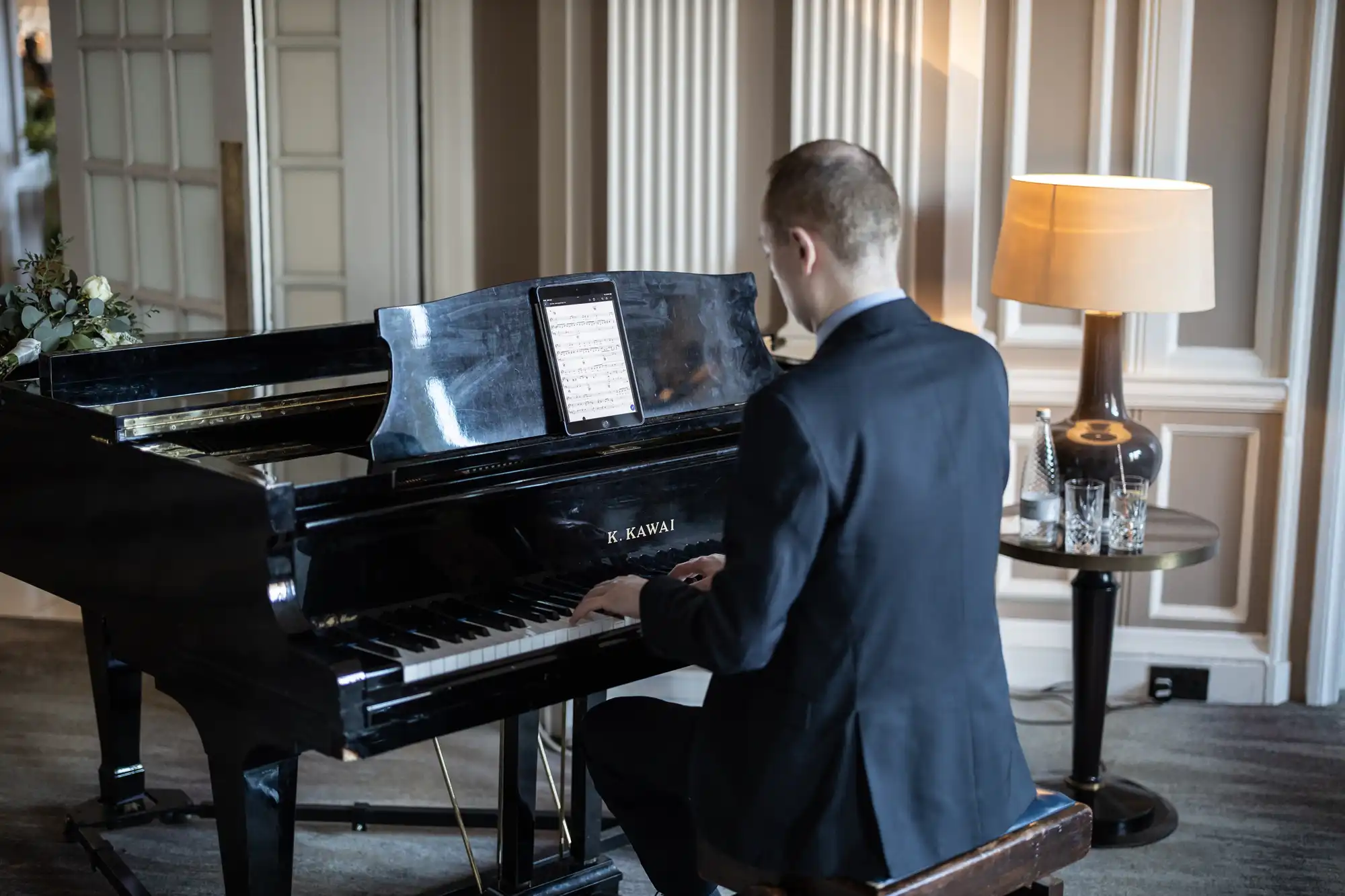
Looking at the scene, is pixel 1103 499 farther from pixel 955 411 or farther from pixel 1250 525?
pixel 955 411

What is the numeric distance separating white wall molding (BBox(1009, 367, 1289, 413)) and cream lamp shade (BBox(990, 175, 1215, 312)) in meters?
0.80

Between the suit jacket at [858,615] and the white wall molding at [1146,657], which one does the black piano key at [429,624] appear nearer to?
the suit jacket at [858,615]

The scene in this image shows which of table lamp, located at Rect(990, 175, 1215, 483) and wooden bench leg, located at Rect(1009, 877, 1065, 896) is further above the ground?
table lamp, located at Rect(990, 175, 1215, 483)

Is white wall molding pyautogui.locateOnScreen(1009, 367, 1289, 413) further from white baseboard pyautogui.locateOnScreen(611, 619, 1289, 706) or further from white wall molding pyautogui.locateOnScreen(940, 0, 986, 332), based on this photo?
white baseboard pyautogui.locateOnScreen(611, 619, 1289, 706)

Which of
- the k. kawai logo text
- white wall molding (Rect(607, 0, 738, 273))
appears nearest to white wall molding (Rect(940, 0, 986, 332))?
white wall molding (Rect(607, 0, 738, 273))

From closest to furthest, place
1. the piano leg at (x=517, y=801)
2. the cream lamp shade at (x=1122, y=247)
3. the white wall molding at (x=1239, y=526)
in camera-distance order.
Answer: the piano leg at (x=517, y=801) < the cream lamp shade at (x=1122, y=247) < the white wall molding at (x=1239, y=526)

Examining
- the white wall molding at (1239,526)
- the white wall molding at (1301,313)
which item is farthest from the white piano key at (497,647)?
the white wall molding at (1301,313)

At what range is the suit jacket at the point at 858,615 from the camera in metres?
1.86

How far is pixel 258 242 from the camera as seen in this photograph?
4.48 metres

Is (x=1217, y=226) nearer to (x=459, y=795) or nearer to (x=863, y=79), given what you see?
(x=863, y=79)

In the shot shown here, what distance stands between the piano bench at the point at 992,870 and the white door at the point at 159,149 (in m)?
2.98

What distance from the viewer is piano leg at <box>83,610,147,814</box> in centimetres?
316

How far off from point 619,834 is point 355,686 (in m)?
1.19

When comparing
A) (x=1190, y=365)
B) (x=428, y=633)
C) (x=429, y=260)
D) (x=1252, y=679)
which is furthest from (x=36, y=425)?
(x=1252, y=679)
